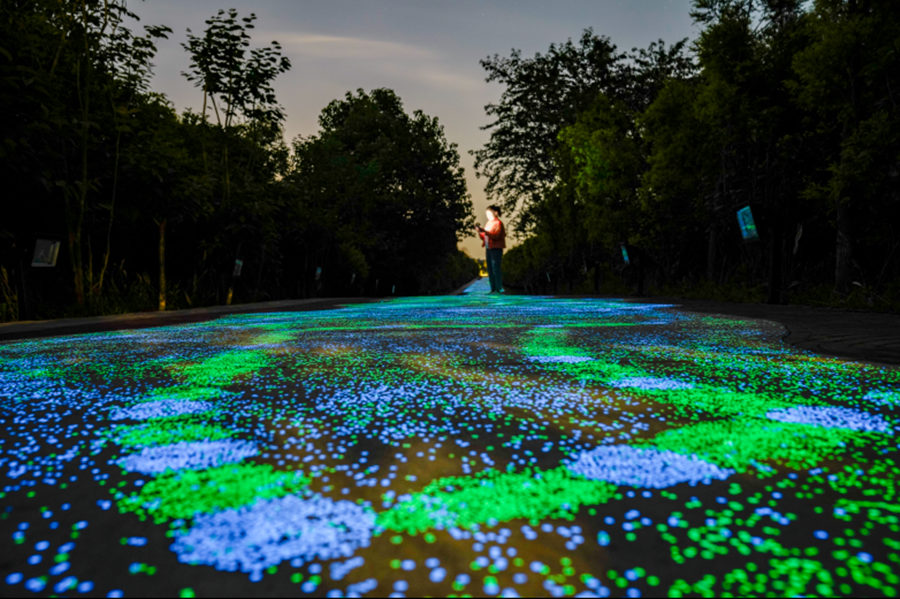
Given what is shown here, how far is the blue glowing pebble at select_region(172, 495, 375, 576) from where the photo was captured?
3.20 feet

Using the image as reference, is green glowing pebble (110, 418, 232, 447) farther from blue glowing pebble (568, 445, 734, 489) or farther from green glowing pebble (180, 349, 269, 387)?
blue glowing pebble (568, 445, 734, 489)

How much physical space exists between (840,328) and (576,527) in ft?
16.4

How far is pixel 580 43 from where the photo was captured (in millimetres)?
23469

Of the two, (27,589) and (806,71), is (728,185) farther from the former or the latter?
(27,589)

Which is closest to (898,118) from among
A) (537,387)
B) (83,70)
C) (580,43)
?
(537,387)

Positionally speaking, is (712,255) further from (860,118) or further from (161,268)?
(161,268)

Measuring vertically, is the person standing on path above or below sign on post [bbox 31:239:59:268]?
above

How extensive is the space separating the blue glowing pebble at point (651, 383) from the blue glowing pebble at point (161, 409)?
1729 millimetres

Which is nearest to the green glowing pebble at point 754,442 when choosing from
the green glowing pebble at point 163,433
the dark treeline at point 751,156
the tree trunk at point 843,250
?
the green glowing pebble at point 163,433

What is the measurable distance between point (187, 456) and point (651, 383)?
1.95 metres

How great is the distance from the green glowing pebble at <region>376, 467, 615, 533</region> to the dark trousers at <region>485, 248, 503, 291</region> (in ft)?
47.9

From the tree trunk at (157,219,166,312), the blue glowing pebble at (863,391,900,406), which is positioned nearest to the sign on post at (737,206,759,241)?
the blue glowing pebble at (863,391,900,406)

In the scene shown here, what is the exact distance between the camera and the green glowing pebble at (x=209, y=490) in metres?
1.20

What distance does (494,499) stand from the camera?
124 centimetres
